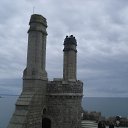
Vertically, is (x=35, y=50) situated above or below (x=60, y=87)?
above

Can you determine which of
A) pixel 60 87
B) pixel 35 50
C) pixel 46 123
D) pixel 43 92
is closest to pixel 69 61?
pixel 60 87

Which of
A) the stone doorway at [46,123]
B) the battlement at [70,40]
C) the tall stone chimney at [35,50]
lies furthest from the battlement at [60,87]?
the battlement at [70,40]

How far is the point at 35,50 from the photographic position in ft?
69.2

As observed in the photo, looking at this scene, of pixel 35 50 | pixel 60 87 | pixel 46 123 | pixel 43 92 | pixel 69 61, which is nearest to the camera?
pixel 35 50

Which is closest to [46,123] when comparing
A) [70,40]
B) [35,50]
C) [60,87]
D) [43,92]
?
[43,92]

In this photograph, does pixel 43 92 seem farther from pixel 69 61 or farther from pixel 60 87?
pixel 69 61

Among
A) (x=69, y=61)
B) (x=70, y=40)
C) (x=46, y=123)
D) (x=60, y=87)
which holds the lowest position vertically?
(x=46, y=123)

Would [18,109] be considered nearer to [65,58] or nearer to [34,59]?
[34,59]

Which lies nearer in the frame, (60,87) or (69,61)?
(60,87)

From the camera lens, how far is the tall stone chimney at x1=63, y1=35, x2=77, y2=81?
24906mm

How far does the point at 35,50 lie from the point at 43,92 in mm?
3749

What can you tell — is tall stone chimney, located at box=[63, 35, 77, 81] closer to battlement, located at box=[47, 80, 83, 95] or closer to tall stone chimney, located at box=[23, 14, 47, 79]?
battlement, located at box=[47, 80, 83, 95]

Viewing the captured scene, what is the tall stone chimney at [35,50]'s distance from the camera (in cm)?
2091

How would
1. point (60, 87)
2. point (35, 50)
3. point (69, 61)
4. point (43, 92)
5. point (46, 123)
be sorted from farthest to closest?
point (69, 61)
point (46, 123)
point (60, 87)
point (43, 92)
point (35, 50)
